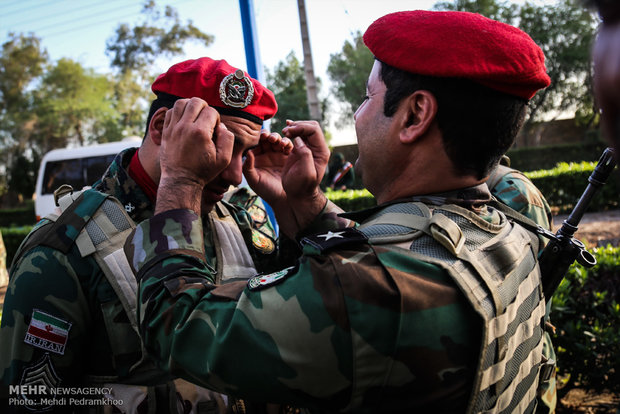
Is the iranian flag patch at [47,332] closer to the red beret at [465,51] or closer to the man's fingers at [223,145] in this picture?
the man's fingers at [223,145]

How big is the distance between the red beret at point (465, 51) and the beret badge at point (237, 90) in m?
0.82

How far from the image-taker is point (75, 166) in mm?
16906

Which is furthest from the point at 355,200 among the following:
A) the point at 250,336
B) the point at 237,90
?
the point at 250,336

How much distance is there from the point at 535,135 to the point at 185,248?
44.7 meters

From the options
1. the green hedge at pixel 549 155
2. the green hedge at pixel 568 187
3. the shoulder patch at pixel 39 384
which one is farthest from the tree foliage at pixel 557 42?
the shoulder patch at pixel 39 384

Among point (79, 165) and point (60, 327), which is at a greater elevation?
point (60, 327)

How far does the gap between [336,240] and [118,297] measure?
93cm

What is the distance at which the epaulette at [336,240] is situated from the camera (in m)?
1.31

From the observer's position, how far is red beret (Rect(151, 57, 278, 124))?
211 cm

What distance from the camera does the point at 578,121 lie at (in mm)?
34625

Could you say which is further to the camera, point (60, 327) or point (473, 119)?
point (60, 327)

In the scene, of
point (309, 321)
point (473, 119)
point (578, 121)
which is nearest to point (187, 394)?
point (309, 321)

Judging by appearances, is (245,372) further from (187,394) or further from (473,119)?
(473,119)

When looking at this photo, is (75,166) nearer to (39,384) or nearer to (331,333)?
(39,384)
